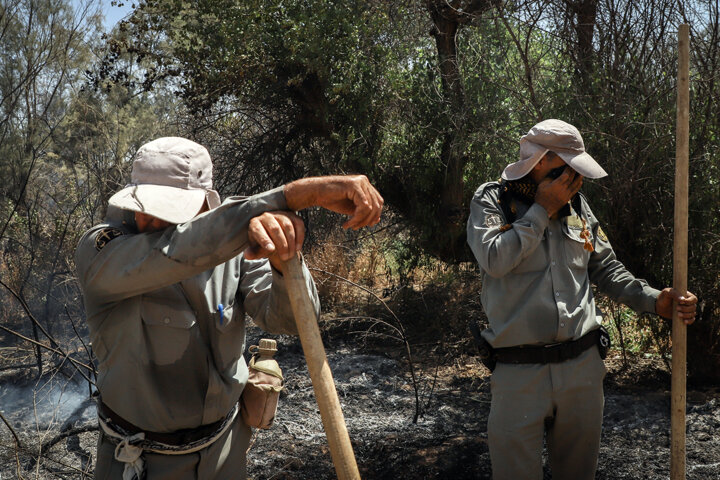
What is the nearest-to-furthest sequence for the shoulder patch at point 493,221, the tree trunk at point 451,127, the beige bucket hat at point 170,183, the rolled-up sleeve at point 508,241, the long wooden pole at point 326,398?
the long wooden pole at point 326,398, the beige bucket hat at point 170,183, the rolled-up sleeve at point 508,241, the shoulder patch at point 493,221, the tree trunk at point 451,127

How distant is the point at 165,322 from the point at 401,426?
338cm

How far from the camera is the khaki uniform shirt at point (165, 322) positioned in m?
1.91

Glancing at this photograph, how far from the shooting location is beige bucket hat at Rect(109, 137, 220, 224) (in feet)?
6.38

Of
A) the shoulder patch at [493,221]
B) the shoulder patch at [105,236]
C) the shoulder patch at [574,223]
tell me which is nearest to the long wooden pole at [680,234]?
the shoulder patch at [574,223]

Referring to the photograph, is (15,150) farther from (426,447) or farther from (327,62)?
(426,447)

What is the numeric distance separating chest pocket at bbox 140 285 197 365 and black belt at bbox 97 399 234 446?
0.22m

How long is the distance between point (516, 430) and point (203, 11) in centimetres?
578

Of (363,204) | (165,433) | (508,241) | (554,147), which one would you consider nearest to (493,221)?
(508,241)

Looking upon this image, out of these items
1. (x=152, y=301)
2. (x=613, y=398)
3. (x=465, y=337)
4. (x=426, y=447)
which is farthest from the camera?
(x=465, y=337)

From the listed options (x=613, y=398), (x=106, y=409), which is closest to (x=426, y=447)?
(x=613, y=398)

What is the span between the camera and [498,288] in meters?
2.99

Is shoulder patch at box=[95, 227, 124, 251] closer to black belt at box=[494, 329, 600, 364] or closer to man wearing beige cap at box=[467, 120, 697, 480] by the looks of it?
man wearing beige cap at box=[467, 120, 697, 480]

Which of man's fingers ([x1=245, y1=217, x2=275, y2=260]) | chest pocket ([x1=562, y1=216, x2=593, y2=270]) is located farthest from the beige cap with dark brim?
chest pocket ([x1=562, y1=216, x2=593, y2=270])

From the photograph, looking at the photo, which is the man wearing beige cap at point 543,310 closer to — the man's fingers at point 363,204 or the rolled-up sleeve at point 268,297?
the rolled-up sleeve at point 268,297
